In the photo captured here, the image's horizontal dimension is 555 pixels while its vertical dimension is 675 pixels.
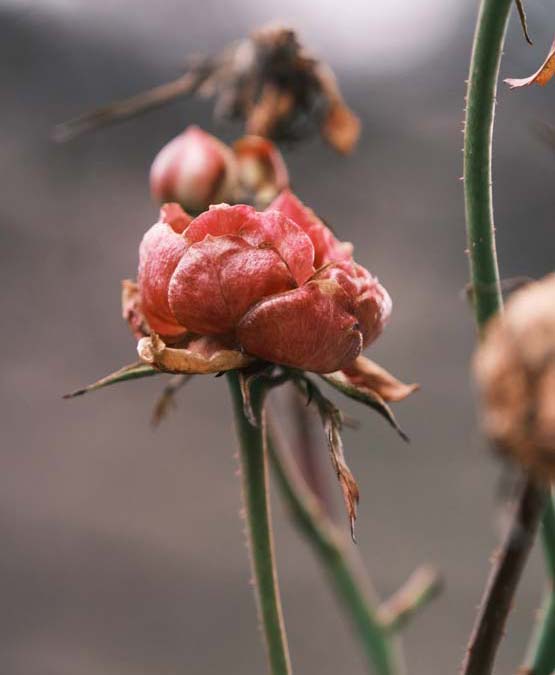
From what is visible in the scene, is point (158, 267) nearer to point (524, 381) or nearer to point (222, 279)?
point (222, 279)

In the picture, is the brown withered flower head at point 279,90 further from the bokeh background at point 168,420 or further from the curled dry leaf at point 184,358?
the bokeh background at point 168,420

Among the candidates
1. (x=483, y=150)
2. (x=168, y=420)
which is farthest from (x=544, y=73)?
(x=168, y=420)

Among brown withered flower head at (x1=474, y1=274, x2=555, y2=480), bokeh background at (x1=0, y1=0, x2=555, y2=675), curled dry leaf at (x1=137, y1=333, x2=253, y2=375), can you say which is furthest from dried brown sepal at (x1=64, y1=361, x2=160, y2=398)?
bokeh background at (x1=0, y1=0, x2=555, y2=675)

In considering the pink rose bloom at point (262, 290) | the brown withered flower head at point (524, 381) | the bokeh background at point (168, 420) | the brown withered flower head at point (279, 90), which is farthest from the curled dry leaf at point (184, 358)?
the bokeh background at point (168, 420)

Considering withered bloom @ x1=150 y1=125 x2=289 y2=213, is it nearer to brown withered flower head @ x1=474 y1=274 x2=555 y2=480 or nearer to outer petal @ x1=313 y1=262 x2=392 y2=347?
outer petal @ x1=313 y1=262 x2=392 y2=347

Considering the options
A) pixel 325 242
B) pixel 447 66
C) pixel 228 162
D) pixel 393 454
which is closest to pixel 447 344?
pixel 393 454
